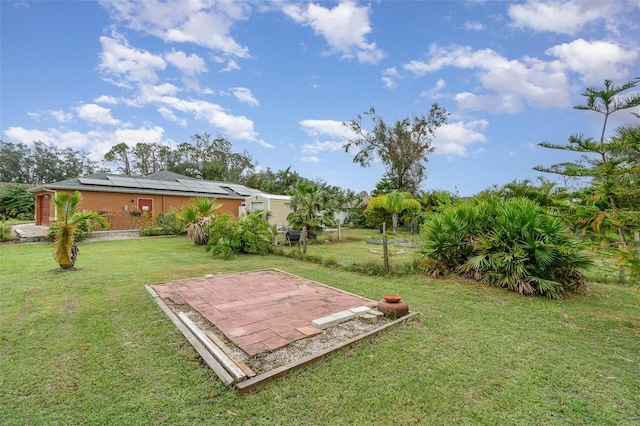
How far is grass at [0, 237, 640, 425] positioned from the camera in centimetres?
219

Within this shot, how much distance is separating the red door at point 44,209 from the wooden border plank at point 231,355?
1942 centimetres

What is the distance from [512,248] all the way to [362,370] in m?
4.57

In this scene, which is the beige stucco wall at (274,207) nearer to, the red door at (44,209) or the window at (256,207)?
the window at (256,207)

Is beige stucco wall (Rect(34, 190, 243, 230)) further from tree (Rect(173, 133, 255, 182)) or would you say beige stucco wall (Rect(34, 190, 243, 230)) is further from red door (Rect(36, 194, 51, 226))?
tree (Rect(173, 133, 255, 182))

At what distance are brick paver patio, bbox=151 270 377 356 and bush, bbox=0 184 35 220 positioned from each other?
27324 mm

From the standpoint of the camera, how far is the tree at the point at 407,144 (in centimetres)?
2466

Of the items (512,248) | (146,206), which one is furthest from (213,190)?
(512,248)

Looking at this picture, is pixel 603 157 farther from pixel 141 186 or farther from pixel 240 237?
pixel 141 186

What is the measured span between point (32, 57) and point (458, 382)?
15218 millimetres

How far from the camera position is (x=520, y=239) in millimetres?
5801

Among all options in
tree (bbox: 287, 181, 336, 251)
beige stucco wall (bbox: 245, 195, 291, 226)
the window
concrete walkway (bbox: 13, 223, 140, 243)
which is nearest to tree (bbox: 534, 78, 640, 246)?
tree (bbox: 287, 181, 336, 251)

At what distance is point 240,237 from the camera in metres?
9.95

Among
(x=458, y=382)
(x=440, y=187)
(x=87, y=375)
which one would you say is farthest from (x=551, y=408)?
(x=440, y=187)

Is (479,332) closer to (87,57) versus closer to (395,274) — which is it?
(395,274)
